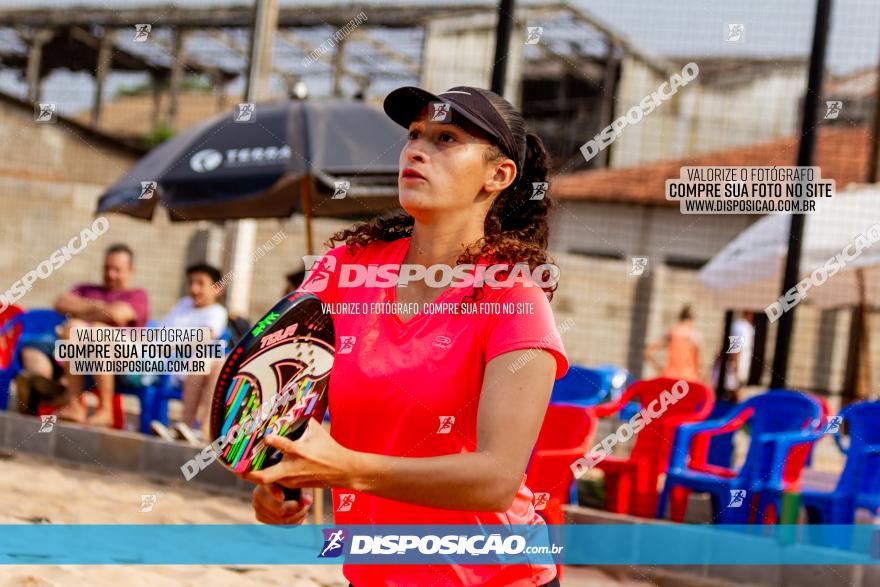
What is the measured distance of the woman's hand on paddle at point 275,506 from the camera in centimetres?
195

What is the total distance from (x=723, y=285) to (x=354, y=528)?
8.45 meters

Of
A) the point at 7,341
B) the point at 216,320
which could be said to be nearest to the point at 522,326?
the point at 216,320

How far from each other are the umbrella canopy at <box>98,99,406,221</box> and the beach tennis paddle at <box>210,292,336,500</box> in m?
6.40

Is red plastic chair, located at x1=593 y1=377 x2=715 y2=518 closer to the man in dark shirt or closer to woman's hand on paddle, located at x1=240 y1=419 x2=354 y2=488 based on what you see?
the man in dark shirt

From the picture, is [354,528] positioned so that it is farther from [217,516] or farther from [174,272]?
[174,272]

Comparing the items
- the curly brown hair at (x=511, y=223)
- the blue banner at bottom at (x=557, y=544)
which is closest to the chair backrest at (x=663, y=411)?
the blue banner at bottom at (x=557, y=544)

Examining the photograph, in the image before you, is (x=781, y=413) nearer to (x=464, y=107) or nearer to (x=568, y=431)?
(x=568, y=431)

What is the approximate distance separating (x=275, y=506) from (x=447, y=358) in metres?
0.38

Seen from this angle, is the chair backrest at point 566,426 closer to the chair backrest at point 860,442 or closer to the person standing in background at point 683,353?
the chair backrest at point 860,442

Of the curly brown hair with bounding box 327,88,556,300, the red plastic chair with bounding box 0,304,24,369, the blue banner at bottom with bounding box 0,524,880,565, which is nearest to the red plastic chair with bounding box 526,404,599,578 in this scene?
the blue banner at bottom with bounding box 0,524,880,565

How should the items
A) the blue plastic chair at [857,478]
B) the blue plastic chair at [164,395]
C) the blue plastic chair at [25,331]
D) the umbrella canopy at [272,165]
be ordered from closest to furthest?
1. the blue plastic chair at [857,478]
2. the umbrella canopy at [272,165]
3. the blue plastic chair at [164,395]
4. the blue plastic chair at [25,331]

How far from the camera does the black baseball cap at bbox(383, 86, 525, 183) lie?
80.0 inches

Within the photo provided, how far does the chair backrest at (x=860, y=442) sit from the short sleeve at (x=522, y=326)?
508 centimetres

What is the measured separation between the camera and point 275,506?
6.44 feet
